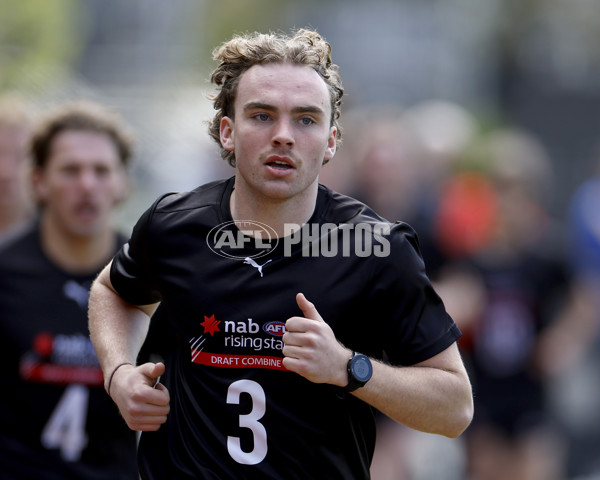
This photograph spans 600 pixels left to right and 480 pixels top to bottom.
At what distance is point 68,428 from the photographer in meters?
5.27

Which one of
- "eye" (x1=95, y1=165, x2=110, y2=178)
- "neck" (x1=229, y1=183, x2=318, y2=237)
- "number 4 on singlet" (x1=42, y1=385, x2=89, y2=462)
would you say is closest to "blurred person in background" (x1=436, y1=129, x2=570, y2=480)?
"eye" (x1=95, y1=165, x2=110, y2=178)

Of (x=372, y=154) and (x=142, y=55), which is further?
(x=142, y=55)

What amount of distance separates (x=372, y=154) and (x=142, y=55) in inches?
923

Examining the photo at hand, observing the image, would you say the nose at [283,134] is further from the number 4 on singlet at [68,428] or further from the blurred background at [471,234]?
the number 4 on singlet at [68,428]

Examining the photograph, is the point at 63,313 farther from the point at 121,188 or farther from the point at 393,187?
the point at 393,187

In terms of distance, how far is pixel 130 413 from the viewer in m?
3.75

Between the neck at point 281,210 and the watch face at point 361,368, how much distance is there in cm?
58

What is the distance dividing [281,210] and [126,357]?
2.66ft

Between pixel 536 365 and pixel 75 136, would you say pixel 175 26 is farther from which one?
pixel 75 136

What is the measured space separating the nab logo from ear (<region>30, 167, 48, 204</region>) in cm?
255

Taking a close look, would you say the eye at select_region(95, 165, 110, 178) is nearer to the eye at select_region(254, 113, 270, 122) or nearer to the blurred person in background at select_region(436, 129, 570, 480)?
the eye at select_region(254, 113, 270, 122)

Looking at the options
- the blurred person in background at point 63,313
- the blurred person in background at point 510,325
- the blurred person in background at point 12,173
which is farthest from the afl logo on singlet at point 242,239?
the blurred person in background at point 510,325

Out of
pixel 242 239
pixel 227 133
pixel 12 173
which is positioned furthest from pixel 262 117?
pixel 12 173

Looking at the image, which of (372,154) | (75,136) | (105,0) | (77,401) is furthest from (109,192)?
(105,0)
